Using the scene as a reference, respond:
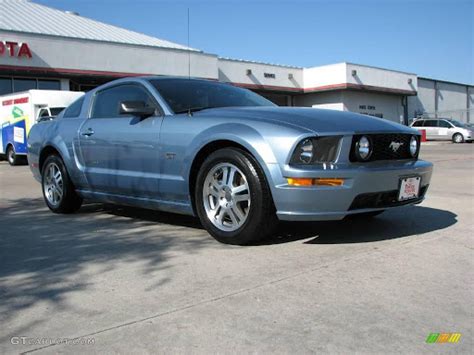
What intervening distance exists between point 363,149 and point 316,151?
0.39 meters

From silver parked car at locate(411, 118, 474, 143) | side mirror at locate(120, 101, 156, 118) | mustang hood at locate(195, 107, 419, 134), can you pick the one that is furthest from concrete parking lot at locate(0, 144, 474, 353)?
silver parked car at locate(411, 118, 474, 143)

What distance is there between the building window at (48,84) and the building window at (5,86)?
4.35ft

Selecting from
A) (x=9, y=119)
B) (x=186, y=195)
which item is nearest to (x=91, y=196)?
(x=186, y=195)

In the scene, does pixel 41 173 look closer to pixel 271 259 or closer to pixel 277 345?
pixel 271 259

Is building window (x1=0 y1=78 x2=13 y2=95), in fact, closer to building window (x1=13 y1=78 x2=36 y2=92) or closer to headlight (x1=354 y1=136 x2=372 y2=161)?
building window (x1=13 y1=78 x2=36 y2=92)

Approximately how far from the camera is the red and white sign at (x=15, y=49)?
75.6ft

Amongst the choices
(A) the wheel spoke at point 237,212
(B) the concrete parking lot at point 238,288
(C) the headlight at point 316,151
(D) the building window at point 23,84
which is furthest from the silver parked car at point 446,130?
(A) the wheel spoke at point 237,212

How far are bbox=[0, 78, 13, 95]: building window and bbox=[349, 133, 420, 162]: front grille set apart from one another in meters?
22.7

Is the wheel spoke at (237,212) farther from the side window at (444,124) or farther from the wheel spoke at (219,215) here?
the side window at (444,124)

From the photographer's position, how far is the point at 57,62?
24.8 meters

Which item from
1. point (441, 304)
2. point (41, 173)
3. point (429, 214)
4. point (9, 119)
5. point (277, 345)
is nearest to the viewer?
point (277, 345)

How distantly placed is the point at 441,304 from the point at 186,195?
2.34 m

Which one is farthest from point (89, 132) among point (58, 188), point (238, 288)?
point (238, 288)

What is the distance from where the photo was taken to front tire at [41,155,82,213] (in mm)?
6004
